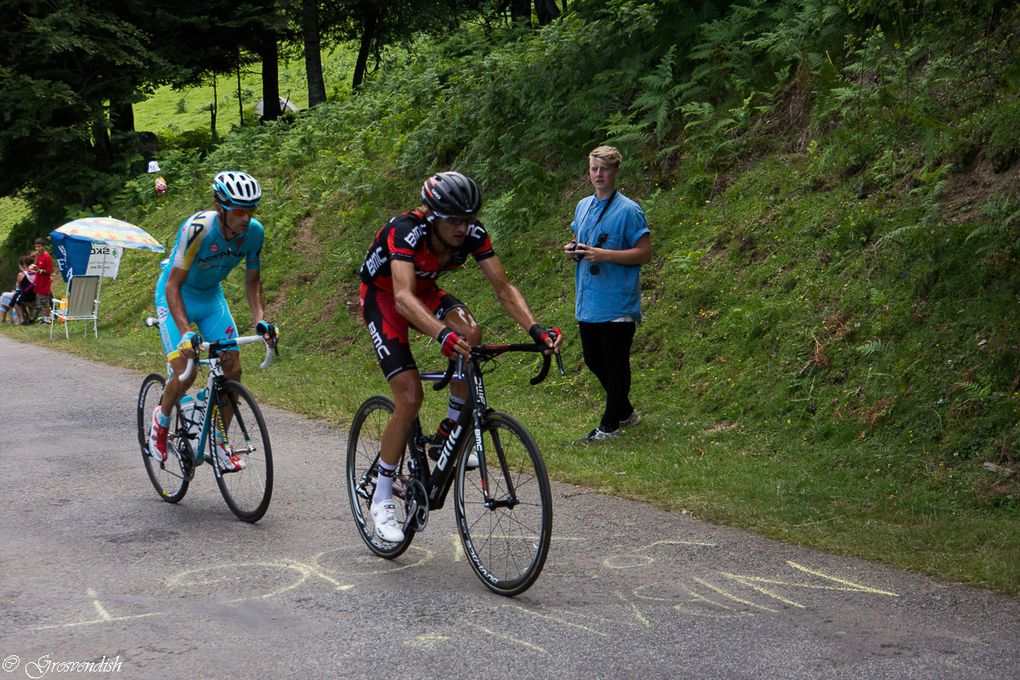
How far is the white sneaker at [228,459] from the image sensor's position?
291 inches

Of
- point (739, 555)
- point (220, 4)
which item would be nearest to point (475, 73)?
point (220, 4)

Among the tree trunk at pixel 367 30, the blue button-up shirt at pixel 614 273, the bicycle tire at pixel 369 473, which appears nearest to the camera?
the bicycle tire at pixel 369 473

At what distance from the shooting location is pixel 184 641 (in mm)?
5125

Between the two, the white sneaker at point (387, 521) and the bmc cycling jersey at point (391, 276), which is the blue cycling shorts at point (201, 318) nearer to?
the bmc cycling jersey at point (391, 276)

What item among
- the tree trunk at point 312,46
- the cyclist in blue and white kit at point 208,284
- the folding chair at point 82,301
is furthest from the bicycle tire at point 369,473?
the tree trunk at point 312,46

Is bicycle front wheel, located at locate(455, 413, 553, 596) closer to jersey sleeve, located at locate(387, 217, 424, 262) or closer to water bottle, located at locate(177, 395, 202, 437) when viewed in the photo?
jersey sleeve, located at locate(387, 217, 424, 262)

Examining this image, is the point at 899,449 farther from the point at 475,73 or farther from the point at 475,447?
the point at 475,73

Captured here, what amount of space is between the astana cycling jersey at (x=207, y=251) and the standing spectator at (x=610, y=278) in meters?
2.62

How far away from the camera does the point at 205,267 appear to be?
7.53 m

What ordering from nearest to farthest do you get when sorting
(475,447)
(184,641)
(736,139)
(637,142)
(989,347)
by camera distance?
(184,641) → (475,447) → (989,347) → (736,139) → (637,142)

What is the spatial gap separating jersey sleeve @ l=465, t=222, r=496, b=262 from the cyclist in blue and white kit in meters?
1.48

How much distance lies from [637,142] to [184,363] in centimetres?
834

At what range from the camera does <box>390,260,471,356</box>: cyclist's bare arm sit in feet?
18.5

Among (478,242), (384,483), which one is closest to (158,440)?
(384,483)
